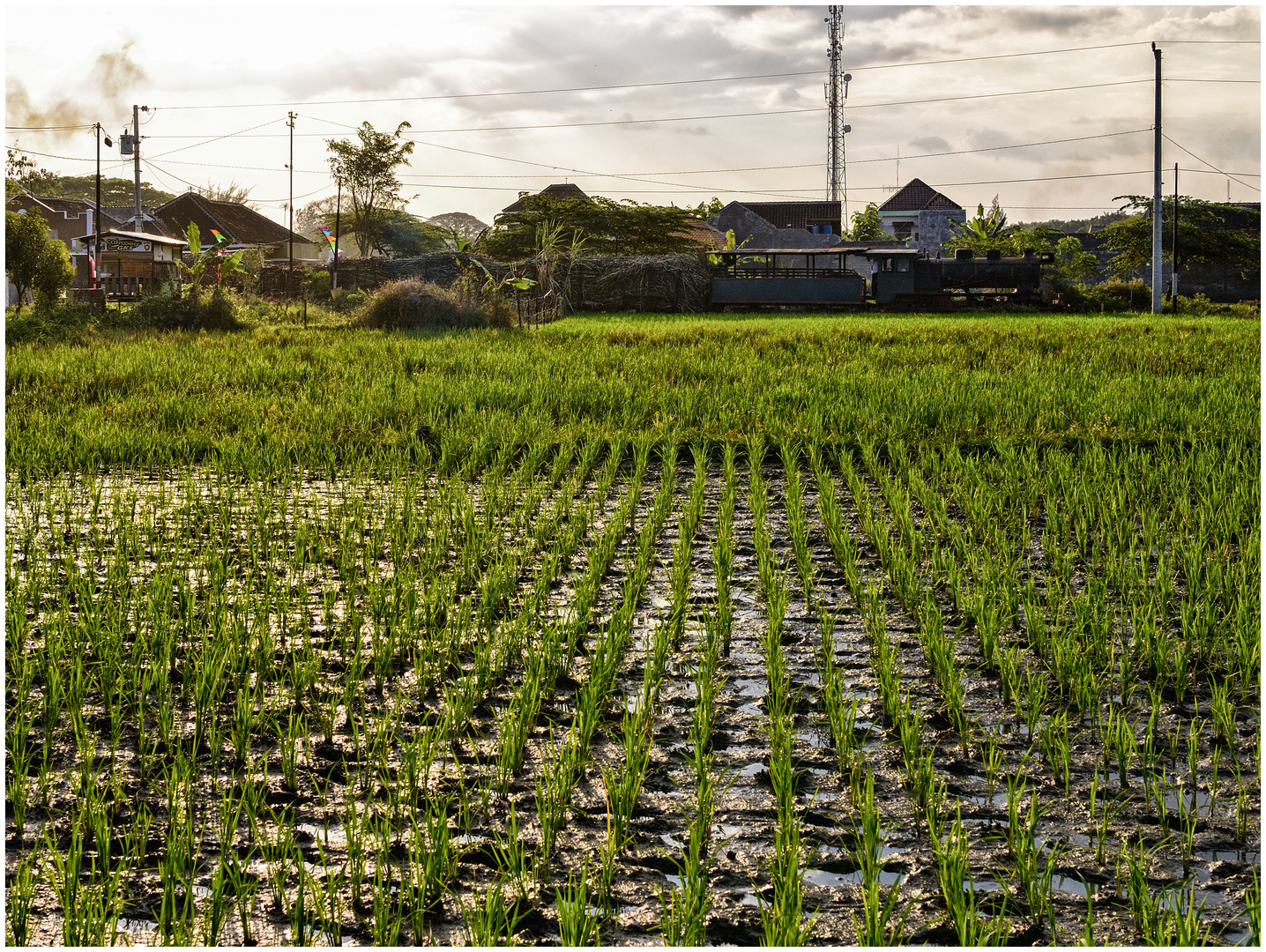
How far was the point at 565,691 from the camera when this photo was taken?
2.90m

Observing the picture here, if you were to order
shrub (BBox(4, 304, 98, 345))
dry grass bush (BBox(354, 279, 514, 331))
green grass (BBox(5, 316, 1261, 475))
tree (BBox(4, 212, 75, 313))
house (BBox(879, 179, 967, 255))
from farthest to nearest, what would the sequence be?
house (BBox(879, 179, 967, 255)) < tree (BBox(4, 212, 75, 313)) < dry grass bush (BBox(354, 279, 514, 331)) < shrub (BBox(4, 304, 98, 345)) < green grass (BBox(5, 316, 1261, 475))

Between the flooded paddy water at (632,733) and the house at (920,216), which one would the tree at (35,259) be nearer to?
the flooded paddy water at (632,733)

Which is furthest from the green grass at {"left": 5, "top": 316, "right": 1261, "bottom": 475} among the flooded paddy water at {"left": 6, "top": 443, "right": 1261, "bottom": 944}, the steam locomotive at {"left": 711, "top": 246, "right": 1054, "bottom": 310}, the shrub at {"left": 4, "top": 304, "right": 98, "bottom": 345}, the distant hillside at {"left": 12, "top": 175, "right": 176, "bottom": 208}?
the distant hillside at {"left": 12, "top": 175, "right": 176, "bottom": 208}

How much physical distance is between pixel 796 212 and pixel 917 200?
7.82 metres

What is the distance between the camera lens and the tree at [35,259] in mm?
21375

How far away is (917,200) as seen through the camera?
55219mm

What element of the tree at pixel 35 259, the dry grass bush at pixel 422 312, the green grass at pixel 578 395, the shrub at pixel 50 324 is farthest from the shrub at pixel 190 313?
the tree at pixel 35 259

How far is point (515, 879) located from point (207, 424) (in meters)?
6.65

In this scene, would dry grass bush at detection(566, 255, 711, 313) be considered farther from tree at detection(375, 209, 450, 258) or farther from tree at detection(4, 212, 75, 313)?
tree at detection(375, 209, 450, 258)

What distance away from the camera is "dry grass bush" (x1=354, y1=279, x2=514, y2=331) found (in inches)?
683

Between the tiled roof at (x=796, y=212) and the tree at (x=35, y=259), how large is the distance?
3555 cm

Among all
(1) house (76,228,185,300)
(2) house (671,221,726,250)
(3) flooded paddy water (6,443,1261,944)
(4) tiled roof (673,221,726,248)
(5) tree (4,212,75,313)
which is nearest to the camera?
(3) flooded paddy water (6,443,1261,944)

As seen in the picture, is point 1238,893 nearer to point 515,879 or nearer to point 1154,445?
point 515,879

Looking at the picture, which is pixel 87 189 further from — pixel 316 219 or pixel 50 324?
pixel 50 324
